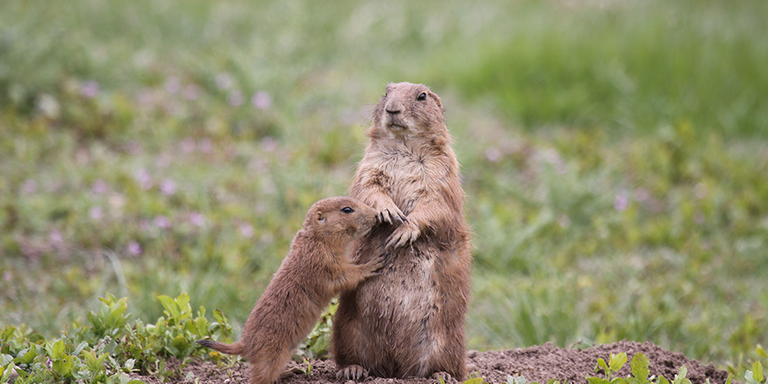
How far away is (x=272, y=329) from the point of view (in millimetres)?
2900

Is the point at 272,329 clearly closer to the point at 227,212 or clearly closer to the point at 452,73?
the point at 227,212

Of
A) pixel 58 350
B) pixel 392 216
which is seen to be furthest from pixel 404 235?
pixel 58 350

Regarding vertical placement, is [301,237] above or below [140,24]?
below

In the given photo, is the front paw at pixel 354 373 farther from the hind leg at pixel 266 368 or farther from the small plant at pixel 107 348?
the small plant at pixel 107 348

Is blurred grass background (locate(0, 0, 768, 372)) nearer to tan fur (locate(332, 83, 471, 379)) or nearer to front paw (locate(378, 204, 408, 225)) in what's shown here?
tan fur (locate(332, 83, 471, 379))

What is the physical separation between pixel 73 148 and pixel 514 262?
4456 mm

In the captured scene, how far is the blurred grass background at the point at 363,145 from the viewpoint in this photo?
202 inches

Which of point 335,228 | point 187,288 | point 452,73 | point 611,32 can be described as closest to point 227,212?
point 187,288

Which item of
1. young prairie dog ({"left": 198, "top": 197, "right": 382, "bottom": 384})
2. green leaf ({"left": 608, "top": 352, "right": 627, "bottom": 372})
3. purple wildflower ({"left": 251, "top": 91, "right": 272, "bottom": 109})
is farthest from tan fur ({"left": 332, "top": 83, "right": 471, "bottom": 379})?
purple wildflower ({"left": 251, "top": 91, "right": 272, "bottom": 109})

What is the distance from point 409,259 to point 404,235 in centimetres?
17

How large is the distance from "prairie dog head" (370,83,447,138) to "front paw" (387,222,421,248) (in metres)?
0.49

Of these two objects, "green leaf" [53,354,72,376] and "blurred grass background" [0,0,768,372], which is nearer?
"green leaf" [53,354,72,376]

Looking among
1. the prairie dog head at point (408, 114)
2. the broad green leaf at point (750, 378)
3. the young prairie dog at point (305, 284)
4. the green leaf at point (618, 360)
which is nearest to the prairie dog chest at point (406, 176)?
the prairie dog head at point (408, 114)

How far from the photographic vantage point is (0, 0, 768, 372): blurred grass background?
5141 millimetres
